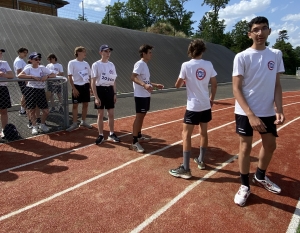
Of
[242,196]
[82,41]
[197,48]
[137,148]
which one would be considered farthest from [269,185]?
[82,41]

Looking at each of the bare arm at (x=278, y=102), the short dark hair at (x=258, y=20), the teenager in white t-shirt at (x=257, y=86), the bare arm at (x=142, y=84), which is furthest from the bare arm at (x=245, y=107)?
the bare arm at (x=142, y=84)

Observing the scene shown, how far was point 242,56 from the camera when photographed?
115 inches

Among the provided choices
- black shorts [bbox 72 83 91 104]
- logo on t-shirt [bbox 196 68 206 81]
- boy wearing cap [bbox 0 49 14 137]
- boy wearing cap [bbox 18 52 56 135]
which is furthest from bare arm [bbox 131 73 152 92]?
boy wearing cap [bbox 0 49 14 137]

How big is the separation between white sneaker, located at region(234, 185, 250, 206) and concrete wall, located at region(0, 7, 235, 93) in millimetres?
11147

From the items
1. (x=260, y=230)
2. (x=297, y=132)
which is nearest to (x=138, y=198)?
(x=260, y=230)

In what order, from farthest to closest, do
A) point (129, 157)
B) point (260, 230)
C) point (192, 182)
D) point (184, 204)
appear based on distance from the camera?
point (129, 157)
point (192, 182)
point (184, 204)
point (260, 230)

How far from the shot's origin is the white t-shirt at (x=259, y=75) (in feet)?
9.62

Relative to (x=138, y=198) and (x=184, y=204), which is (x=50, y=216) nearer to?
(x=138, y=198)

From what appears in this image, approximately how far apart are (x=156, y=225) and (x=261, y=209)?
1297 millimetres

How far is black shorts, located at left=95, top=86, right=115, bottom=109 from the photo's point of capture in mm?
5301

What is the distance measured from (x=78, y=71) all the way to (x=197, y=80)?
3761mm

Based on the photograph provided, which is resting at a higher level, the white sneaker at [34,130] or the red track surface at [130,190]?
the white sneaker at [34,130]

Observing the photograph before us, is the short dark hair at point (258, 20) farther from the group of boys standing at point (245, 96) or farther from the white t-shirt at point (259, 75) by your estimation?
the white t-shirt at point (259, 75)

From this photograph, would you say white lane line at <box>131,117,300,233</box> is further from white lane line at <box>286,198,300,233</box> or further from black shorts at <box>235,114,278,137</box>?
white lane line at <box>286,198,300,233</box>
